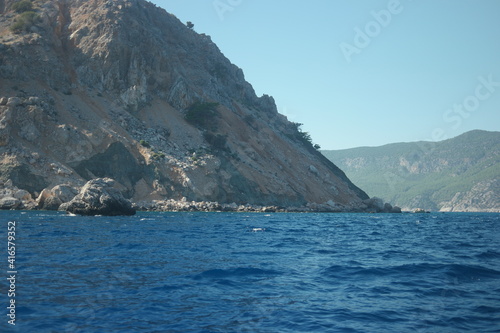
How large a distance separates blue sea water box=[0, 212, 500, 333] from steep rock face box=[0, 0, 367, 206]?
43.5 meters

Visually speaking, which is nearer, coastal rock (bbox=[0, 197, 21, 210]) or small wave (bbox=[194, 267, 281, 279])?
small wave (bbox=[194, 267, 281, 279])

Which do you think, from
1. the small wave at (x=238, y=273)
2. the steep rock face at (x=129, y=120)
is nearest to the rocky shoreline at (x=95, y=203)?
the steep rock face at (x=129, y=120)

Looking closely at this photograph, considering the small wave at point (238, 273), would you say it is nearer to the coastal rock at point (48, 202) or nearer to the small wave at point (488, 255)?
the small wave at point (488, 255)

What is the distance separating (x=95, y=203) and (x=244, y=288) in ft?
108

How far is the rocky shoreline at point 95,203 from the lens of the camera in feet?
139

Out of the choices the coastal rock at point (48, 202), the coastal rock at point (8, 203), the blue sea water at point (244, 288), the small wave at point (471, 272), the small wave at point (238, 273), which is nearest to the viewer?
the blue sea water at point (244, 288)

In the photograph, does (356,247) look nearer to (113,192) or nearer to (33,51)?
(113,192)

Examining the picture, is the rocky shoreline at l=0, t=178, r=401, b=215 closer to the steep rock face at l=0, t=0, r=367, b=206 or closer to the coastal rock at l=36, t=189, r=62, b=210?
the coastal rock at l=36, t=189, r=62, b=210

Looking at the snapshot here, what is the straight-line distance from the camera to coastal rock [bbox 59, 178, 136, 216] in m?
42.0

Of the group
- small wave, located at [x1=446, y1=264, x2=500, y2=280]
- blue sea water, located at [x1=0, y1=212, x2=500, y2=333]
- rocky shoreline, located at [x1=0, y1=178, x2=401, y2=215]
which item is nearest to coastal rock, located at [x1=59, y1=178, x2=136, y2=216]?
rocky shoreline, located at [x1=0, y1=178, x2=401, y2=215]

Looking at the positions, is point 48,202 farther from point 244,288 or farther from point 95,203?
point 244,288

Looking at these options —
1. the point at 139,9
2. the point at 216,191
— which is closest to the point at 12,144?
the point at 216,191

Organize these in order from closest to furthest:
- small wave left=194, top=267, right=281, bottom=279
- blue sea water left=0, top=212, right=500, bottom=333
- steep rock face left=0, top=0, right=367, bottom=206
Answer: blue sea water left=0, top=212, right=500, bottom=333, small wave left=194, top=267, right=281, bottom=279, steep rock face left=0, top=0, right=367, bottom=206

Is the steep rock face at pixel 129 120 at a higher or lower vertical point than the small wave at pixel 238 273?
higher
